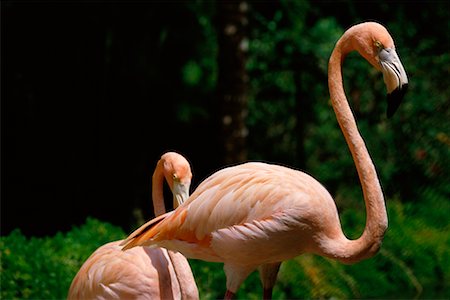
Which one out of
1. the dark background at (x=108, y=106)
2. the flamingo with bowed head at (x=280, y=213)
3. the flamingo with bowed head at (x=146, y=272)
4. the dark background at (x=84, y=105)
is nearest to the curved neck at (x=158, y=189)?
the flamingo with bowed head at (x=146, y=272)

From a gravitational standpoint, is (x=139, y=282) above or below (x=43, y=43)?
below

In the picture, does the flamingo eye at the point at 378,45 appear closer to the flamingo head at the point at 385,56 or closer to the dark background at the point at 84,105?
the flamingo head at the point at 385,56

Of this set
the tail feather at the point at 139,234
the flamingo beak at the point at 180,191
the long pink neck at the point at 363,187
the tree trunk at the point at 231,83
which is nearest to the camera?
the long pink neck at the point at 363,187

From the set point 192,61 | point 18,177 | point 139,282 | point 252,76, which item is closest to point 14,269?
point 139,282

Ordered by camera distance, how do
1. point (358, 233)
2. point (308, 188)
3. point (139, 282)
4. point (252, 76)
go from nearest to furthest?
point (308, 188) → point (139, 282) → point (358, 233) → point (252, 76)

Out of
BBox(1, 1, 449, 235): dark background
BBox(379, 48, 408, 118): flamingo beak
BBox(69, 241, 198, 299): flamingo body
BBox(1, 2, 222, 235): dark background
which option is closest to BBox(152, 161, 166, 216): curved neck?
BBox(69, 241, 198, 299): flamingo body

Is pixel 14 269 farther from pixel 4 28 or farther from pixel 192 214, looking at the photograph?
pixel 4 28

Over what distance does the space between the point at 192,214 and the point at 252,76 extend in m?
5.90

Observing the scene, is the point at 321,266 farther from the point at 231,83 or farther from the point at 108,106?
the point at 108,106

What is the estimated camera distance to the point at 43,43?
346 inches

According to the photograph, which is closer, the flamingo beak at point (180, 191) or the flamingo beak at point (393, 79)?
the flamingo beak at point (393, 79)

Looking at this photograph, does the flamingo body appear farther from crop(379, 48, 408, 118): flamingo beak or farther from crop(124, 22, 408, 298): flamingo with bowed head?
crop(379, 48, 408, 118): flamingo beak

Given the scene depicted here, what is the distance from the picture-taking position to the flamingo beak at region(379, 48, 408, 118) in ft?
12.9

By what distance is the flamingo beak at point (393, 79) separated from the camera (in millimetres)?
3918
